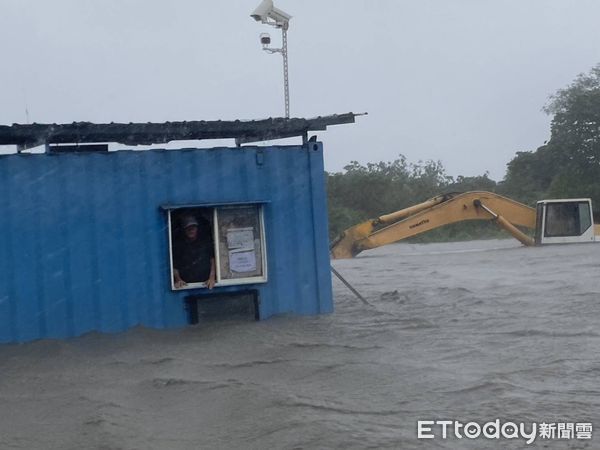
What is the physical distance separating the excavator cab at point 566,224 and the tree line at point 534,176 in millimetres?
14202

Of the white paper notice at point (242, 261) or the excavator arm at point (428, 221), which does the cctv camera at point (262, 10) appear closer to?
the white paper notice at point (242, 261)

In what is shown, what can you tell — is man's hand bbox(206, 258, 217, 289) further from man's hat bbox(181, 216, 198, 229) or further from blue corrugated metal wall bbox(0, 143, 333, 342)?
man's hat bbox(181, 216, 198, 229)

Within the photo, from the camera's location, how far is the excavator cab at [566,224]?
28.0m

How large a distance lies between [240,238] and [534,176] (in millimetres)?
39147

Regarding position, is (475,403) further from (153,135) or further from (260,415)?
(153,135)

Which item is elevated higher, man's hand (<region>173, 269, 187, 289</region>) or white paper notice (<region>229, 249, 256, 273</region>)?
white paper notice (<region>229, 249, 256, 273</region>)

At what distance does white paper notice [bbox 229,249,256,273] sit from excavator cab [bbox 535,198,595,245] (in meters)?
17.4

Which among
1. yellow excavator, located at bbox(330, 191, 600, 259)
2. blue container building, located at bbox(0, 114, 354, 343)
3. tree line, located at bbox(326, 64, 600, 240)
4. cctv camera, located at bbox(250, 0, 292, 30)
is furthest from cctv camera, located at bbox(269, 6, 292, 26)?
tree line, located at bbox(326, 64, 600, 240)

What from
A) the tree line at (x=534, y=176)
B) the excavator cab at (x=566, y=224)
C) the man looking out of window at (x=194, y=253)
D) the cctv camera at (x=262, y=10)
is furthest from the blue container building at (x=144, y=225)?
the tree line at (x=534, y=176)

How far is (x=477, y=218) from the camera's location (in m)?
28.0

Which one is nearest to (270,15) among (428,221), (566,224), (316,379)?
(316,379)

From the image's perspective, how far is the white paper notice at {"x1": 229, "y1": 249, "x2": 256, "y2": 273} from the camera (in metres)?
12.1

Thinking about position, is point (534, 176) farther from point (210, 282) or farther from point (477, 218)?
point (210, 282)

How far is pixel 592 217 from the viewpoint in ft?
92.9
